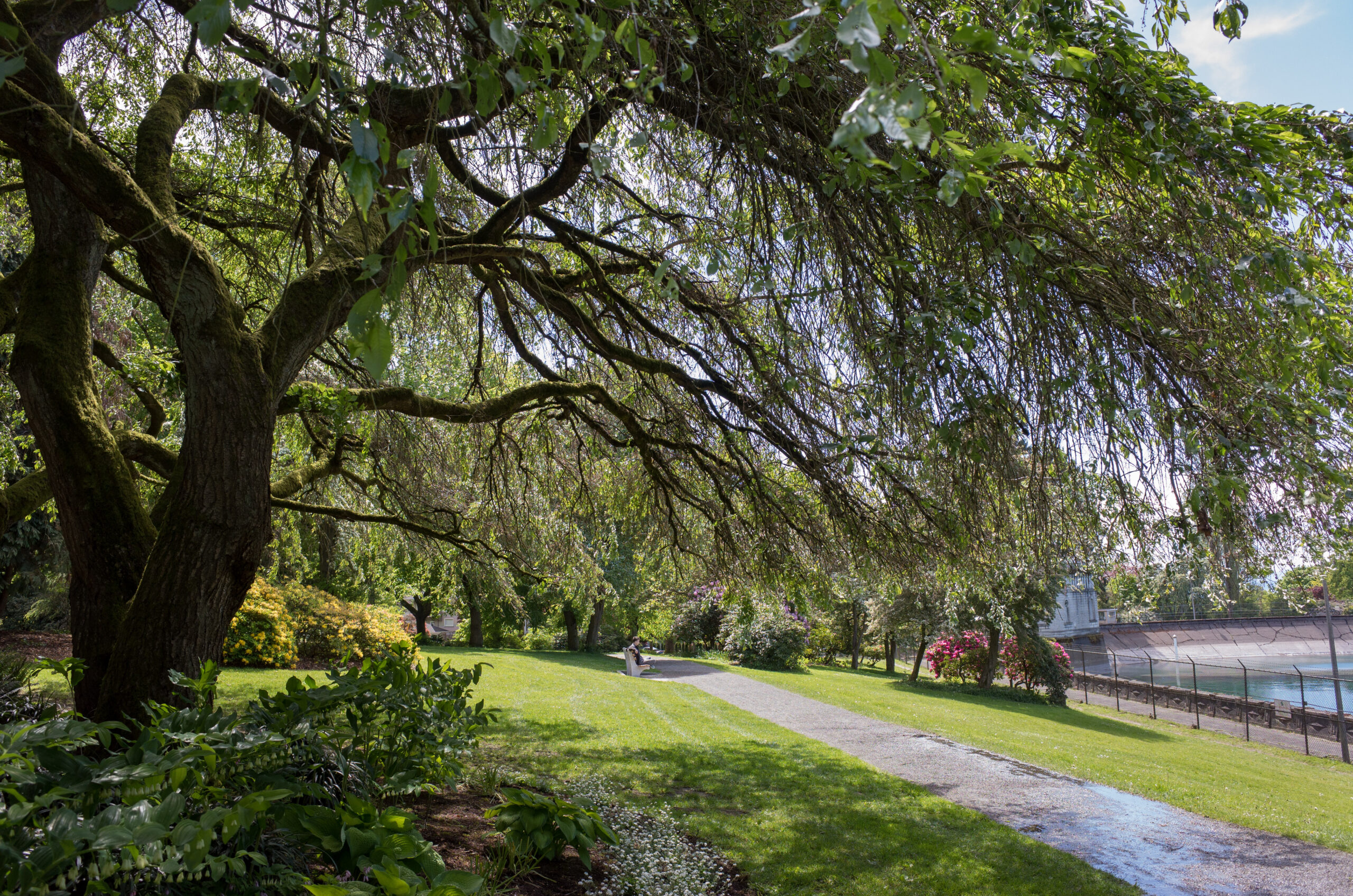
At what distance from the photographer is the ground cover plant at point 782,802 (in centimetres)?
539

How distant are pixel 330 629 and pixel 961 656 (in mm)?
17749

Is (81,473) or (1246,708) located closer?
(81,473)

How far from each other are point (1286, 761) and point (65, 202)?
20320 mm

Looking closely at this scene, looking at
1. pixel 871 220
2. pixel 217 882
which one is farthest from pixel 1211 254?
pixel 217 882

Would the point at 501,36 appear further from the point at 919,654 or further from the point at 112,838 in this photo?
the point at 919,654

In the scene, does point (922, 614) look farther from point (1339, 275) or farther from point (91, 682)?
point (91, 682)

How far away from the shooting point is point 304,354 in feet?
15.7

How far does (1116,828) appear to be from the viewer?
7188 millimetres

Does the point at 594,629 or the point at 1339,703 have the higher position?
the point at 594,629

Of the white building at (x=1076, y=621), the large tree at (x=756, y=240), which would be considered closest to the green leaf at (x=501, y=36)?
the large tree at (x=756, y=240)

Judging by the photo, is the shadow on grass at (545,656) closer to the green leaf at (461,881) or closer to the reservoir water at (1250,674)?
the reservoir water at (1250,674)

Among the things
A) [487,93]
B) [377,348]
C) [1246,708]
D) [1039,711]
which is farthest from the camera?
[1039,711]

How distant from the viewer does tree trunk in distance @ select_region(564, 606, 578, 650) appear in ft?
93.5

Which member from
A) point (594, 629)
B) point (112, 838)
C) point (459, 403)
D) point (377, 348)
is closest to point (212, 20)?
point (377, 348)
